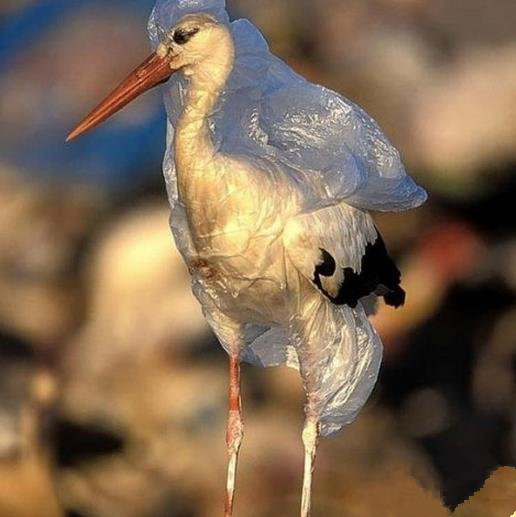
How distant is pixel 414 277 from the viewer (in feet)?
9.23

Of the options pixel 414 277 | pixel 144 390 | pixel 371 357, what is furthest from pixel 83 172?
pixel 371 357

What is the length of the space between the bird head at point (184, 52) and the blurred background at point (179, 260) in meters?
1.26

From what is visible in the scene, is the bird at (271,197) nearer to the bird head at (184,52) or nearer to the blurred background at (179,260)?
the bird head at (184,52)

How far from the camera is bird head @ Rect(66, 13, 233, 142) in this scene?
146 centimetres

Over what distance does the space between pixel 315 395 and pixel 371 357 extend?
9cm

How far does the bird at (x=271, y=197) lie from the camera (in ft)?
4.79

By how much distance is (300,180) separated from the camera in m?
1.50

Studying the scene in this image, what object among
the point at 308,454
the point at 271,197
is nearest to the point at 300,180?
the point at 271,197

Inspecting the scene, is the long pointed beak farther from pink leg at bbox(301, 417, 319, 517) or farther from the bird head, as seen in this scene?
pink leg at bbox(301, 417, 319, 517)

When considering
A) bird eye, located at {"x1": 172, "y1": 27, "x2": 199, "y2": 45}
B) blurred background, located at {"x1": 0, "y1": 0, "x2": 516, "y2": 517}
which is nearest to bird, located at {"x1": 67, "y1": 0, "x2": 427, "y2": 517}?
bird eye, located at {"x1": 172, "y1": 27, "x2": 199, "y2": 45}

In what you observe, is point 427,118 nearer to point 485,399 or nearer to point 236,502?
point 485,399

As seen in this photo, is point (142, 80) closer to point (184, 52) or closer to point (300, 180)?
point (184, 52)

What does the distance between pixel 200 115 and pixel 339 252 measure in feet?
0.69

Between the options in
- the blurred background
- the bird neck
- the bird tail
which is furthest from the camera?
the blurred background
